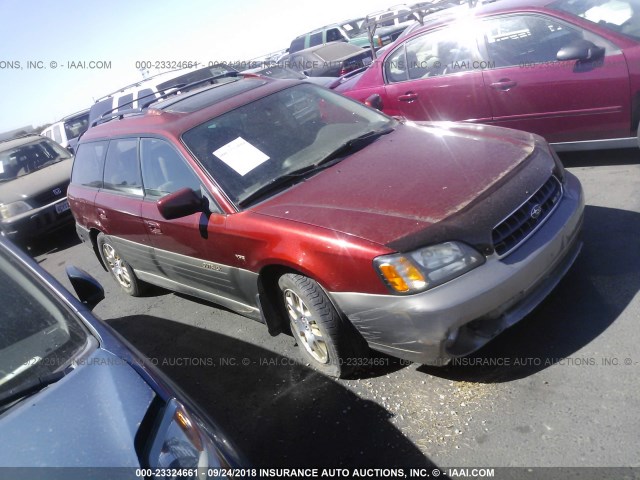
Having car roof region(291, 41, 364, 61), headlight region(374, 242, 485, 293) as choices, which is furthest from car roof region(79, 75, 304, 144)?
car roof region(291, 41, 364, 61)

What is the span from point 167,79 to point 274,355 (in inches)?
330

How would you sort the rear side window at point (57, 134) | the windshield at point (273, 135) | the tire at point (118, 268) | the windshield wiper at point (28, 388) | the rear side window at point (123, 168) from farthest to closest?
the rear side window at point (57, 134)
the tire at point (118, 268)
the rear side window at point (123, 168)
the windshield at point (273, 135)
the windshield wiper at point (28, 388)

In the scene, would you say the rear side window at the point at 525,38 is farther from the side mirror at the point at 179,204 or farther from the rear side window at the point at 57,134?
the rear side window at the point at 57,134

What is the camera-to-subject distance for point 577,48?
4.79 metres

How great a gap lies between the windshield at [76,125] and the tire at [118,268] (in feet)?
34.3

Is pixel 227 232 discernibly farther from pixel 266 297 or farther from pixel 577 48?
pixel 577 48

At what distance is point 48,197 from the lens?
8.74 meters

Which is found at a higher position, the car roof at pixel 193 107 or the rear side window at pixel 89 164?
the car roof at pixel 193 107

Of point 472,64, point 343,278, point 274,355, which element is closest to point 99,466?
point 343,278

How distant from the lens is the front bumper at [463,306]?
271 centimetres

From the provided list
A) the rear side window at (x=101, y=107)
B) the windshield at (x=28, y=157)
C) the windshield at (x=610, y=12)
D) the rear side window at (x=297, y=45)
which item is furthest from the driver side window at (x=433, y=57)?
the rear side window at (x=297, y=45)

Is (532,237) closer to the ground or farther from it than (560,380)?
farther from it

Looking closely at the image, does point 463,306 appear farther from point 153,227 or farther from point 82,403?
point 153,227

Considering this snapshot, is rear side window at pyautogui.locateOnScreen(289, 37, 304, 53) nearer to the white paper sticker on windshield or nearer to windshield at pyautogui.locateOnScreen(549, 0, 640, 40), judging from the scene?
windshield at pyautogui.locateOnScreen(549, 0, 640, 40)
